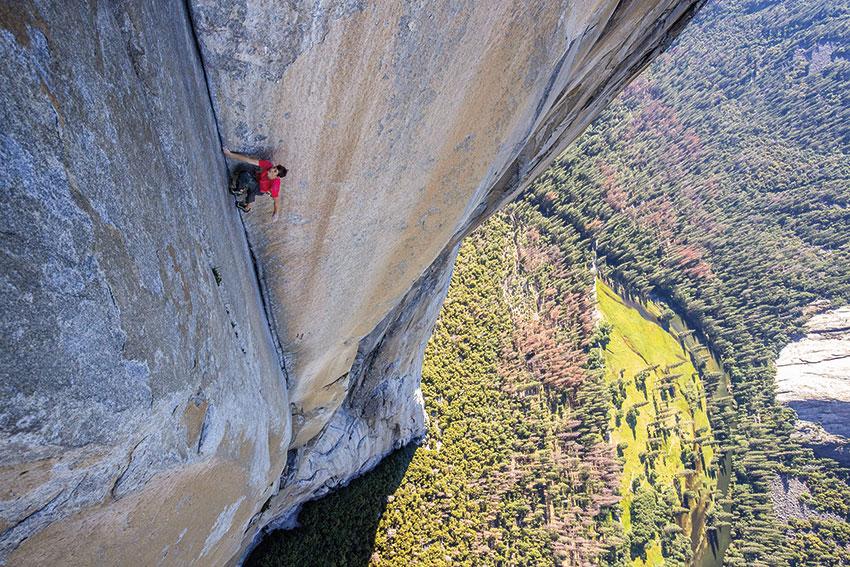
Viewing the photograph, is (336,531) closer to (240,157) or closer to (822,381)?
(240,157)

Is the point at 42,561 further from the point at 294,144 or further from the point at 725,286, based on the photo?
the point at 725,286

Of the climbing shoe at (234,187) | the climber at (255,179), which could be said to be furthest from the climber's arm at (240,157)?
the climbing shoe at (234,187)

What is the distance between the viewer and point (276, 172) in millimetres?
4270

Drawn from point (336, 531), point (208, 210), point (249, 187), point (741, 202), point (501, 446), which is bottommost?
point (336, 531)

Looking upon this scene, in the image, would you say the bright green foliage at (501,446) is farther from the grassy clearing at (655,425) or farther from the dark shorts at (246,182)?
the dark shorts at (246,182)

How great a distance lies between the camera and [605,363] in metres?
26.7

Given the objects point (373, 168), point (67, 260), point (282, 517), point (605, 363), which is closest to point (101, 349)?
point (67, 260)

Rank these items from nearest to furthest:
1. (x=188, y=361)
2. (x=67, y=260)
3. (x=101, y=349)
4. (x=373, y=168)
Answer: (x=67, y=260)
(x=101, y=349)
(x=188, y=361)
(x=373, y=168)

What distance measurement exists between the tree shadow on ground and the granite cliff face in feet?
21.4

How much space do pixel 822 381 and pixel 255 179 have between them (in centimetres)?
4619

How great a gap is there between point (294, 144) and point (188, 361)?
7.97ft

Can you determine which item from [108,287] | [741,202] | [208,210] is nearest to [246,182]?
[208,210]

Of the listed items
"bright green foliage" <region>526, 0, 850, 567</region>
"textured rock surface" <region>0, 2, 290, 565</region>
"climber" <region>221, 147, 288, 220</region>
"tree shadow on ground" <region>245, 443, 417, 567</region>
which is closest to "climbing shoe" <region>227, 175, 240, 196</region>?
"climber" <region>221, 147, 288, 220</region>

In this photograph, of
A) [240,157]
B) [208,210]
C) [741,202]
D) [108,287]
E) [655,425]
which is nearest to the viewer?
[108,287]
